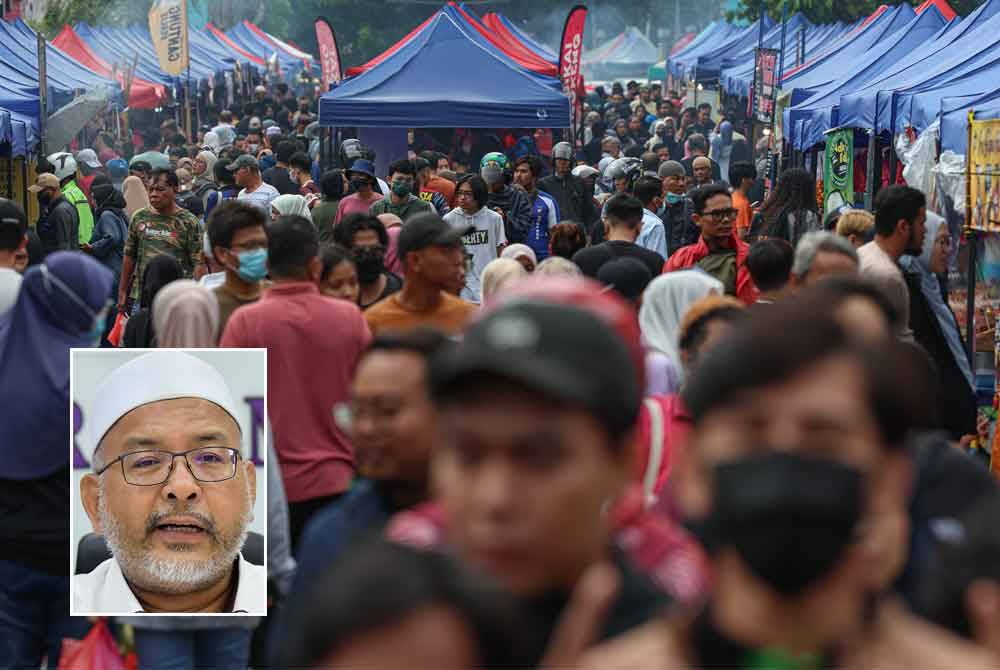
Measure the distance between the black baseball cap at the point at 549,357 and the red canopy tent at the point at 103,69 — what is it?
98.7ft

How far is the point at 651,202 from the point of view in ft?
38.4

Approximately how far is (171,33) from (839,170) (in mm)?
18428

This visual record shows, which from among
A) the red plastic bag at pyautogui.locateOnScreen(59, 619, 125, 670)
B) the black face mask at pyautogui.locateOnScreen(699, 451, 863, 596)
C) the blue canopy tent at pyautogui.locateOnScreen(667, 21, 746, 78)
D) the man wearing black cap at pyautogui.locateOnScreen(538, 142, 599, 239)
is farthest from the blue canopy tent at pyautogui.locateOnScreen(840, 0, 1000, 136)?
the blue canopy tent at pyautogui.locateOnScreen(667, 21, 746, 78)

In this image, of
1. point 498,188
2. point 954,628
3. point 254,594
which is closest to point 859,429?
point 954,628

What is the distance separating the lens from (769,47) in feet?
108

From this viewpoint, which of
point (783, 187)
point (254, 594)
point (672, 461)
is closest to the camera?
point (672, 461)

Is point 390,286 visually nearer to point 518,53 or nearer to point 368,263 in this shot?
point 368,263

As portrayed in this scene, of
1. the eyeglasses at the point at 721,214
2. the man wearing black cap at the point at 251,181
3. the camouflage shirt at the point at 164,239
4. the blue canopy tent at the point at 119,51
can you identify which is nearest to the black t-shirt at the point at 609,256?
the eyeglasses at the point at 721,214

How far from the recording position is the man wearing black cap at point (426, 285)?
19.3ft

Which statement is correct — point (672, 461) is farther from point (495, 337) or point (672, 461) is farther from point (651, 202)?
point (651, 202)

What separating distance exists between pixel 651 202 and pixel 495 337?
998cm

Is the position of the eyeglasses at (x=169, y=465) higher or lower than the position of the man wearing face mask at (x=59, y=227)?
lower

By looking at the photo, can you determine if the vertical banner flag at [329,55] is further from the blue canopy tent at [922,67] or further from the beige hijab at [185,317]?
the beige hijab at [185,317]

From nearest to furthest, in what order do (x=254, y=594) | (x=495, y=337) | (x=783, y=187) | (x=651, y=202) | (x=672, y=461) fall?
(x=495, y=337)
(x=672, y=461)
(x=254, y=594)
(x=783, y=187)
(x=651, y=202)
